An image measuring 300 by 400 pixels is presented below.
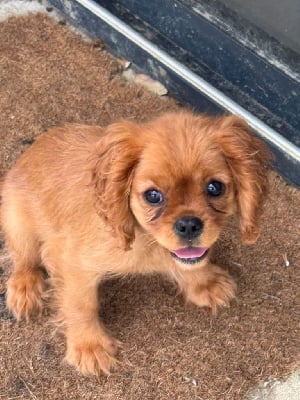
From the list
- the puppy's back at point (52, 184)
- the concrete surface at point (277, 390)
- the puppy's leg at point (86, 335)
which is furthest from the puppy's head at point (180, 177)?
the concrete surface at point (277, 390)

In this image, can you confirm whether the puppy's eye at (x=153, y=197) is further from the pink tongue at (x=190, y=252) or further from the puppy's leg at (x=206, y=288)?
the puppy's leg at (x=206, y=288)

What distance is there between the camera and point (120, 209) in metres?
2.46

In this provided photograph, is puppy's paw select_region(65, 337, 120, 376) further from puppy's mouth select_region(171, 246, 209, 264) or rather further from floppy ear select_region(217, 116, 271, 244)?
floppy ear select_region(217, 116, 271, 244)

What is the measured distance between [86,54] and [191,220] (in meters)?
2.21

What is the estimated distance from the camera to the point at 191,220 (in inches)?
92.0

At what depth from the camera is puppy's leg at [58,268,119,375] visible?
295cm

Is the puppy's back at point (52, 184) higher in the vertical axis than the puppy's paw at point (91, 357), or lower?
higher

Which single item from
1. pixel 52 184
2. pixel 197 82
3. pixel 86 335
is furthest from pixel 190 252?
pixel 197 82

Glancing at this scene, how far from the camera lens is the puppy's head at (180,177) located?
234 centimetres

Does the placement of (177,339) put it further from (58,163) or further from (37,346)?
(58,163)

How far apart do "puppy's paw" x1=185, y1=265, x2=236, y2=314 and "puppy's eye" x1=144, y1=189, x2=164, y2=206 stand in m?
0.93

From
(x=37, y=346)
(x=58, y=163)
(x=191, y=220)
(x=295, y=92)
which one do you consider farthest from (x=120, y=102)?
(x=191, y=220)

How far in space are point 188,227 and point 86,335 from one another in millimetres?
941

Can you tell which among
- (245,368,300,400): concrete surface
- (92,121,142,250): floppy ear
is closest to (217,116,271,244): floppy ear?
(92,121,142,250): floppy ear
